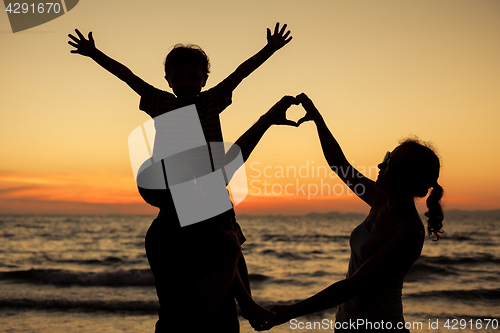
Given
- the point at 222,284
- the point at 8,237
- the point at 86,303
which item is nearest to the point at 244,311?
the point at 222,284

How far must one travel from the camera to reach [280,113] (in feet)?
6.96

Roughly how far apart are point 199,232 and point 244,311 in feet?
2.17

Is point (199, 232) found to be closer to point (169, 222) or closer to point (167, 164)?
point (169, 222)

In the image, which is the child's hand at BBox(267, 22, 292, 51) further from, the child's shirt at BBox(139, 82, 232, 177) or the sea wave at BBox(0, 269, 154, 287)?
the sea wave at BBox(0, 269, 154, 287)

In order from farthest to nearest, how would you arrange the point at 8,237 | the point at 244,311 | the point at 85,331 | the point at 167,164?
the point at 8,237 < the point at 85,331 < the point at 244,311 < the point at 167,164

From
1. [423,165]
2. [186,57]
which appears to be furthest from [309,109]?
[186,57]

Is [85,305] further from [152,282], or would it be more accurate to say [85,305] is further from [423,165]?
[423,165]

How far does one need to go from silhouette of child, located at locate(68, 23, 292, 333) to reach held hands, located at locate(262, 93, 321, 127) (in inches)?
10.9

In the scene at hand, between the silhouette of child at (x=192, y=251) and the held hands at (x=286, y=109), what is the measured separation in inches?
10.9

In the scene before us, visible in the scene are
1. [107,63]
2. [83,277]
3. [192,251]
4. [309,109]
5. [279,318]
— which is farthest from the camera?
[83,277]

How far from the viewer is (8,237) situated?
2336cm

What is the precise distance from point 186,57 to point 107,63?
1.33ft

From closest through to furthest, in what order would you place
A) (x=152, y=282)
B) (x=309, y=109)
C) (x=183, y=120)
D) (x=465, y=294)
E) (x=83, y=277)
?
(x=183, y=120) < (x=309, y=109) < (x=465, y=294) < (x=152, y=282) < (x=83, y=277)

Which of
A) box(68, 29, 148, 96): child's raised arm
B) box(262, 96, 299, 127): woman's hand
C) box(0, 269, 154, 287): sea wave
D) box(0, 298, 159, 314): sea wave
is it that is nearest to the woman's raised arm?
box(262, 96, 299, 127): woman's hand
